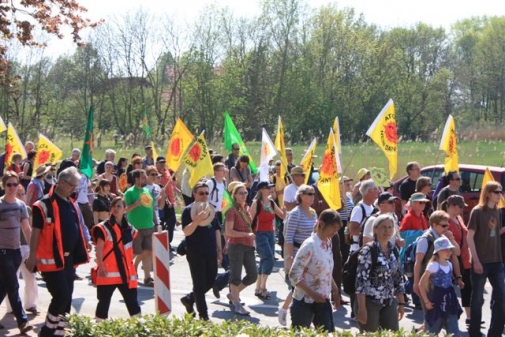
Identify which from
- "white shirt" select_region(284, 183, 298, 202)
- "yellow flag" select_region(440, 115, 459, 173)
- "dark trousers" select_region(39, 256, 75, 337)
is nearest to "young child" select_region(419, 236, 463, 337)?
"dark trousers" select_region(39, 256, 75, 337)

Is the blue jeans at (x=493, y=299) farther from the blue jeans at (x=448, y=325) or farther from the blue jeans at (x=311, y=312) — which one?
the blue jeans at (x=311, y=312)

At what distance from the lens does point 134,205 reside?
12.0m

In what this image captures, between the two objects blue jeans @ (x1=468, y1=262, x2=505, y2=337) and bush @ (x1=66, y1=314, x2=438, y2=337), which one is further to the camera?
blue jeans @ (x1=468, y1=262, x2=505, y2=337)

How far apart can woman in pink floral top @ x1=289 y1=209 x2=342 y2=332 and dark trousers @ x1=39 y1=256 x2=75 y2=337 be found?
2.29 metres

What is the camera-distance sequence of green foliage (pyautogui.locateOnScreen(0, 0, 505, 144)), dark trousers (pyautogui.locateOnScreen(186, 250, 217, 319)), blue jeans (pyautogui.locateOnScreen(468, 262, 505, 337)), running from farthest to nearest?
green foliage (pyautogui.locateOnScreen(0, 0, 505, 144))
dark trousers (pyautogui.locateOnScreen(186, 250, 217, 319))
blue jeans (pyautogui.locateOnScreen(468, 262, 505, 337))

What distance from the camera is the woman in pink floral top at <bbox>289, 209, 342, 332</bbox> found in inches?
285

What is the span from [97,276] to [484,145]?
36011mm

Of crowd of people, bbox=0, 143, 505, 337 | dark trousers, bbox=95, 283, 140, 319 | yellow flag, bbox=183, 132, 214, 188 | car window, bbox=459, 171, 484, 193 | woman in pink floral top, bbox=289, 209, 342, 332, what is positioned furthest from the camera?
car window, bbox=459, 171, 484, 193

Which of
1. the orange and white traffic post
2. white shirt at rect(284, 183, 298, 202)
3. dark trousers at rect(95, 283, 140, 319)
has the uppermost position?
white shirt at rect(284, 183, 298, 202)

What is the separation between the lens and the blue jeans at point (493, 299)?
9.24 meters

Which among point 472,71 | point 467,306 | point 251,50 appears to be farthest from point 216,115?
point 467,306

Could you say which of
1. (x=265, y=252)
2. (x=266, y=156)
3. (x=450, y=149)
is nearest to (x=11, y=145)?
(x=266, y=156)

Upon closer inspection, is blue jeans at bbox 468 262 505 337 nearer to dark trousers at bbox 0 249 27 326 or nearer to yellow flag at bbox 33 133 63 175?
Answer: dark trousers at bbox 0 249 27 326

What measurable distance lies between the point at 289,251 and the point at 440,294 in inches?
71.7
